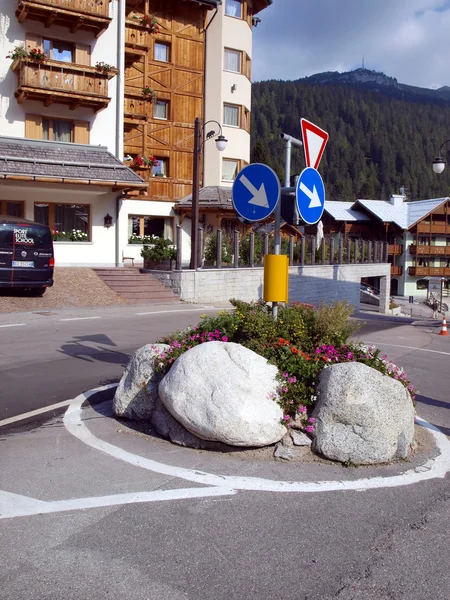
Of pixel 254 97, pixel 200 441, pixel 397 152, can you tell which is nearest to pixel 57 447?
pixel 200 441

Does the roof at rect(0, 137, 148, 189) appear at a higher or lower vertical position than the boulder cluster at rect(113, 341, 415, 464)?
higher

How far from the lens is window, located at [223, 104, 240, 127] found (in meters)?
36.5

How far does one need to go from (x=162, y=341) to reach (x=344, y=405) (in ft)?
7.92

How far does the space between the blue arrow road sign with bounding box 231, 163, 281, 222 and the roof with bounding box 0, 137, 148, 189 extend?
18847mm

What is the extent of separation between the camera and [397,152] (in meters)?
172

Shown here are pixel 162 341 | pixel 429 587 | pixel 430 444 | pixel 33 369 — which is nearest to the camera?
pixel 429 587

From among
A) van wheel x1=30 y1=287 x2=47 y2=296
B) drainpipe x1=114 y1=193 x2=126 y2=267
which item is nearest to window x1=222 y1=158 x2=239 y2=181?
drainpipe x1=114 y1=193 x2=126 y2=267

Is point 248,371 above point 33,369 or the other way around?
above

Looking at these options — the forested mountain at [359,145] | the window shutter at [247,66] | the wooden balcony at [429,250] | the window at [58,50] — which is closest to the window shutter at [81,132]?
the window at [58,50]

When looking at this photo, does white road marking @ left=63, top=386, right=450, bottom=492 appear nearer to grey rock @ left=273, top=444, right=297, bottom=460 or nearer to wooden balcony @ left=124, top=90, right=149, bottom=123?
grey rock @ left=273, top=444, right=297, bottom=460

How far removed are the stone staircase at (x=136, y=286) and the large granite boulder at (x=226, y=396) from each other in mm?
15088

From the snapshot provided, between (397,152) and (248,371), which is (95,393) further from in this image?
(397,152)

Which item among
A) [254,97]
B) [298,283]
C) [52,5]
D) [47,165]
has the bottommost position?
[298,283]

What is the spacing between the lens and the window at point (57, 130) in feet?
89.0
